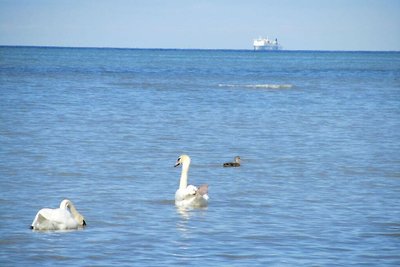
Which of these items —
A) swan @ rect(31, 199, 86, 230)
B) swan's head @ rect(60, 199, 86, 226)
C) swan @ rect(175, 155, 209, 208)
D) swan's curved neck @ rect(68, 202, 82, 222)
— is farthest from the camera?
swan @ rect(175, 155, 209, 208)

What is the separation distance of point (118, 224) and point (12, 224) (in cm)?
138

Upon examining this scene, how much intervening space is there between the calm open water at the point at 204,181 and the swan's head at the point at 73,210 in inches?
12.4

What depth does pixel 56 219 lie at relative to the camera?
13109 millimetres

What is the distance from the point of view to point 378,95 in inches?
2014

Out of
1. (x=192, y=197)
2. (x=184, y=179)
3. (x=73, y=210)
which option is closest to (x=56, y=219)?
(x=73, y=210)

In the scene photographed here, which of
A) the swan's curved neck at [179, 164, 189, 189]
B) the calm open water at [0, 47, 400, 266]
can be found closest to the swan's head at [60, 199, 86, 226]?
the calm open water at [0, 47, 400, 266]

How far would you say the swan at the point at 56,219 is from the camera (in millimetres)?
13055

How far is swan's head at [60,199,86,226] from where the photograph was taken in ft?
43.4

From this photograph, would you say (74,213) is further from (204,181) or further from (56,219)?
(204,181)

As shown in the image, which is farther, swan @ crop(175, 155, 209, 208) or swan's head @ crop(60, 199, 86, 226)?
swan @ crop(175, 155, 209, 208)

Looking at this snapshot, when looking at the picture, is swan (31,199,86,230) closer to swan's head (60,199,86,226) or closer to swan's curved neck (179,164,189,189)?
swan's head (60,199,86,226)

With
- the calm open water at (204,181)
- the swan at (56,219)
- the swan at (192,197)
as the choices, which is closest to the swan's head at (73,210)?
the swan at (56,219)

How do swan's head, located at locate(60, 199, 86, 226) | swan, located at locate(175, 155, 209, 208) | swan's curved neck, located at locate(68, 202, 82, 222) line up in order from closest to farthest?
1. swan's head, located at locate(60, 199, 86, 226)
2. swan's curved neck, located at locate(68, 202, 82, 222)
3. swan, located at locate(175, 155, 209, 208)

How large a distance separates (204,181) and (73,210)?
551cm
